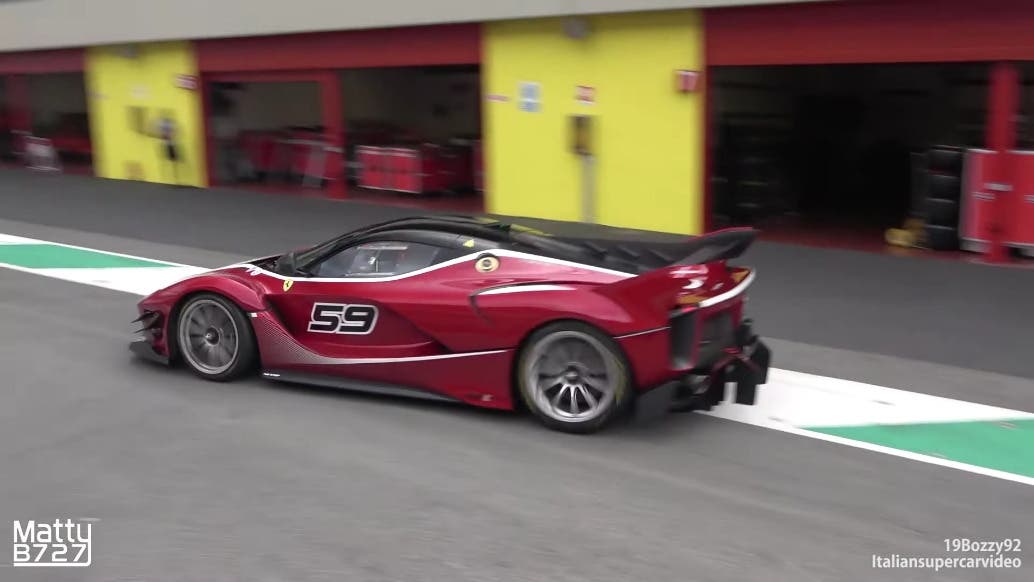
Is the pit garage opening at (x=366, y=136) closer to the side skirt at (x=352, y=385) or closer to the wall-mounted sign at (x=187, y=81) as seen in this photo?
the wall-mounted sign at (x=187, y=81)

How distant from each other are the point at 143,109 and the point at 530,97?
32.2ft

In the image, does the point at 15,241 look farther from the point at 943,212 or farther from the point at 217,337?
the point at 943,212

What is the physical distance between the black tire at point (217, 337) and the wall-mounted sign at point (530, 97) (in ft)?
27.6

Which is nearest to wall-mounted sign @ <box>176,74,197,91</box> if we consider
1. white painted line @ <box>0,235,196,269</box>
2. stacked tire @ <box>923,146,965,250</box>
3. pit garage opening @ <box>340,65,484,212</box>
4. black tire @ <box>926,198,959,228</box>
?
pit garage opening @ <box>340,65,484,212</box>

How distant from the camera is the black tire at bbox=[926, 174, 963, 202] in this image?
11.6 metres

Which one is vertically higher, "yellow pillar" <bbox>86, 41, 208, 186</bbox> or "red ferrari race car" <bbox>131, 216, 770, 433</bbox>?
"yellow pillar" <bbox>86, 41, 208, 186</bbox>

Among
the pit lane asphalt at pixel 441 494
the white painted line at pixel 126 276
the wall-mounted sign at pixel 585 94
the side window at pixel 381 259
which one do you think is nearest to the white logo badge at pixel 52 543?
the pit lane asphalt at pixel 441 494

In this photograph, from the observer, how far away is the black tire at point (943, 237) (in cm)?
1165

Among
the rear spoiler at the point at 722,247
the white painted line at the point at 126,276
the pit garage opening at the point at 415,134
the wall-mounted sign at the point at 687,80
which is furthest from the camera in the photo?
the pit garage opening at the point at 415,134

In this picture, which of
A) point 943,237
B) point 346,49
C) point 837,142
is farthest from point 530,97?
point 837,142

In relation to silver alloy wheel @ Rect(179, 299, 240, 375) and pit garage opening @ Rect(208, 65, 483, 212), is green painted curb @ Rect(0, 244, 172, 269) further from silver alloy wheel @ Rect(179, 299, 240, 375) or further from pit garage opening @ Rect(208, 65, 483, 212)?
pit garage opening @ Rect(208, 65, 483, 212)

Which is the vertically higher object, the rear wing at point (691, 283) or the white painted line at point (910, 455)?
the rear wing at point (691, 283)

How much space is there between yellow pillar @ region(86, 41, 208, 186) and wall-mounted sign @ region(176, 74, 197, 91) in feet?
0.06

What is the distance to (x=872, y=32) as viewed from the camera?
1138 cm
